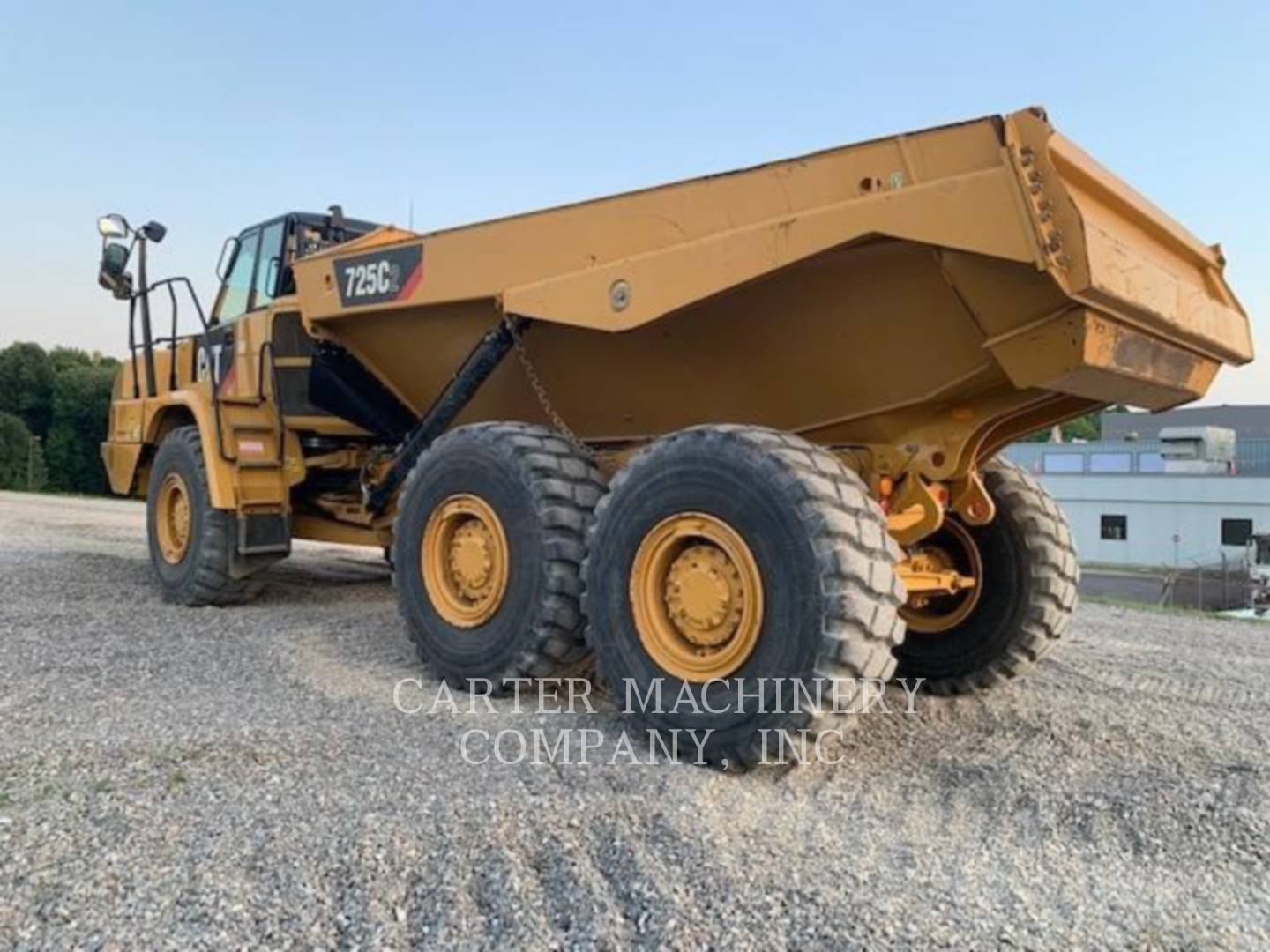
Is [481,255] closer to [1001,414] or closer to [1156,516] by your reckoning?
[1001,414]

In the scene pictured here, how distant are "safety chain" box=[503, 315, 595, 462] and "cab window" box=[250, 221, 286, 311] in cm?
274

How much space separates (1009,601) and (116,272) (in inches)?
265

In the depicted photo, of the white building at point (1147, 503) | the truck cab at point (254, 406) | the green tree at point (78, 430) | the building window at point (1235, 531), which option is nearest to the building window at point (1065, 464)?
the white building at point (1147, 503)

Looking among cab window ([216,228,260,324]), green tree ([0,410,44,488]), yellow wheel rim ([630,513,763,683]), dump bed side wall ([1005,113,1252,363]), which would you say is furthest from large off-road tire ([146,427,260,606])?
green tree ([0,410,44,488])

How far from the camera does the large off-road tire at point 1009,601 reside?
4762mm

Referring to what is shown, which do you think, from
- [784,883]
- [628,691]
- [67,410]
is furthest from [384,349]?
[67,410]

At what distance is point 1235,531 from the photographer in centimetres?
3366

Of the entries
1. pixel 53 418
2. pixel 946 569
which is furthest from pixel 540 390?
pixel 53 418

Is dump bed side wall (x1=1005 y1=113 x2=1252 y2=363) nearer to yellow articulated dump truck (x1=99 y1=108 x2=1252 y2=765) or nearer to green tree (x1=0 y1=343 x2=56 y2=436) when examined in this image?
yellow articulated dump truck (x1=99 y1=108 x2=1252 y2=765)

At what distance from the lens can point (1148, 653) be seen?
6148mm

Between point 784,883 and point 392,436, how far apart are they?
15.4 feet

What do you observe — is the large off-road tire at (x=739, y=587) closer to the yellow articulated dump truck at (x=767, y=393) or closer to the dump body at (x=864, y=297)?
the yellow articulated dump truck at (x=767, y=393)

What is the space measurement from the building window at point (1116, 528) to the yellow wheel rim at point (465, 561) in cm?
3582

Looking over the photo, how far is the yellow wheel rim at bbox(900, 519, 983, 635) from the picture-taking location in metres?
4.94
